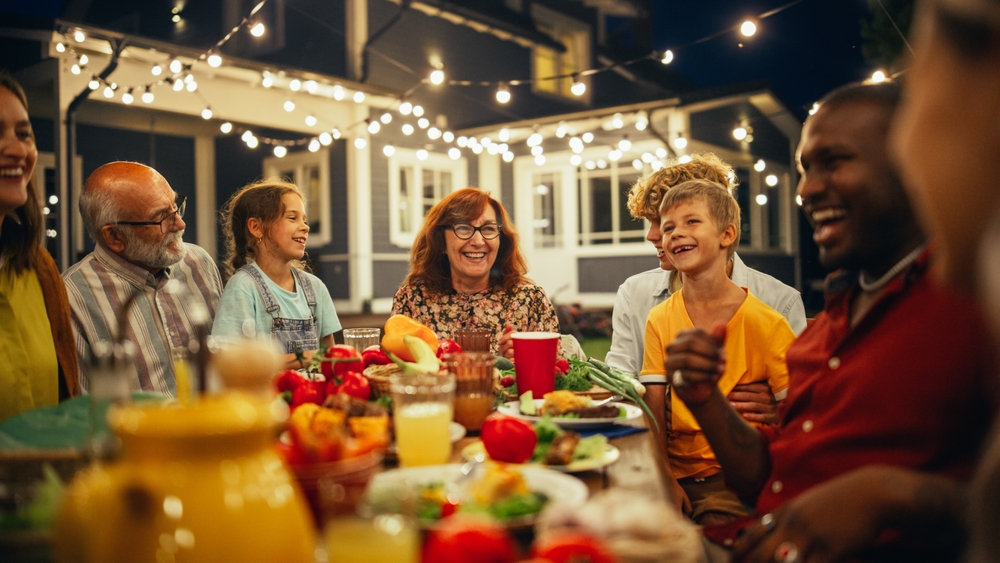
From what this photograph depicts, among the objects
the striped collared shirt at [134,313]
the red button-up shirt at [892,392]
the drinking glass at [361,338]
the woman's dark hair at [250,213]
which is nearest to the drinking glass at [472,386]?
the drinking glass at [361,338]

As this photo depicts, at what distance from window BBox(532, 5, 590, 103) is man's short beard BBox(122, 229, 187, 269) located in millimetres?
15101

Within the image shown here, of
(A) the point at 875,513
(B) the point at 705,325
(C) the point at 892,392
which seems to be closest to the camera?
(A) the point at 875,513

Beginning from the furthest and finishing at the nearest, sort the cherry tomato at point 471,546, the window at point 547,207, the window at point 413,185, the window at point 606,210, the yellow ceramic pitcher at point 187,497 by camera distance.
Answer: the window at point 547,207, the window at point 606,210, the window at point 413,185, the cherry tomato at point 471,546, the yellow ceramic pitcher at point 187,497

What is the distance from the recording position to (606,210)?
1491cm

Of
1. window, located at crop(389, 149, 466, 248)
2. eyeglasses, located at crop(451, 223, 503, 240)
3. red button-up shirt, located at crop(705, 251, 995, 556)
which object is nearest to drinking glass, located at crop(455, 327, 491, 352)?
red button-up shirt, located at crop(705, 251, 995, 556)

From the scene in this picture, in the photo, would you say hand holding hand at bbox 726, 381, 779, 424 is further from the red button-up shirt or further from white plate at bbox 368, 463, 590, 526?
white plate at bbox 368, 463, 590, 526

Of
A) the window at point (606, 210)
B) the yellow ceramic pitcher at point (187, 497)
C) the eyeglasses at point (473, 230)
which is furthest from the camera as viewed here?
the window at point (606, 210)

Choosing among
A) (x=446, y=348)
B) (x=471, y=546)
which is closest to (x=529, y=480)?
(x=471, y=546)

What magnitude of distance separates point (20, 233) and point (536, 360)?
205cm

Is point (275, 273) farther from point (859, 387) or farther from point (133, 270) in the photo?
point (859, 387)

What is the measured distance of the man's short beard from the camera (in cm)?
344

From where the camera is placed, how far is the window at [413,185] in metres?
13.7

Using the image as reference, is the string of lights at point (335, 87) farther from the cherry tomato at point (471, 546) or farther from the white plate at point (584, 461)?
the cherry tomato at point (471, 546)

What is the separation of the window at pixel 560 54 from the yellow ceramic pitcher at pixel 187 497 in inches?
695
